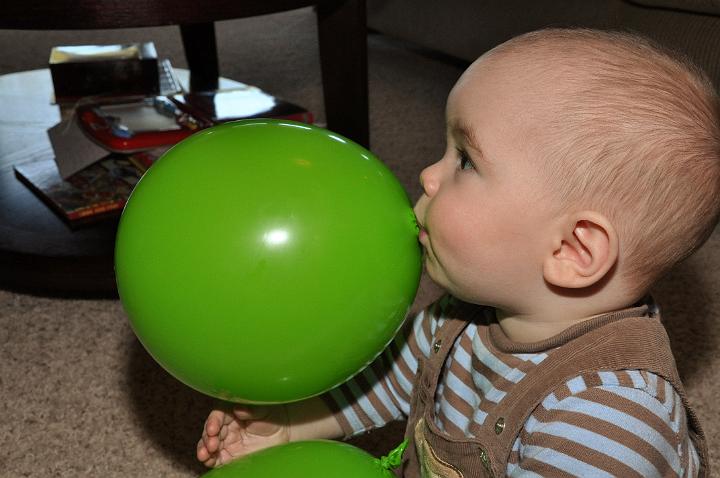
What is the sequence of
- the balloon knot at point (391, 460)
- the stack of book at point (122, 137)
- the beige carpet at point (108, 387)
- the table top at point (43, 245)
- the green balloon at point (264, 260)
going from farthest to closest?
the stack of book at point (122, 137)
the table top at point (43, 245)
the beige carpet at point (108, 387)
the balloon knot at point (391, 460)
the green balloon at point (264, 260)

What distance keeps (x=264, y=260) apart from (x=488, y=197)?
0.20m

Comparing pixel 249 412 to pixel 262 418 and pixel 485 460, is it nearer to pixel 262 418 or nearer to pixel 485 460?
pixel 262 418

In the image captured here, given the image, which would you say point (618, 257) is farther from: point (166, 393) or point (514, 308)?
point (166, 393)

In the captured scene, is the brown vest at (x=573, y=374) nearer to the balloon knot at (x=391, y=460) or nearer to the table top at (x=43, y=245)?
the balloon knot at (x=391, y=460)

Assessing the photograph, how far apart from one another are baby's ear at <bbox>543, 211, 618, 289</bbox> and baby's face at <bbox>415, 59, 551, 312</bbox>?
15 mm

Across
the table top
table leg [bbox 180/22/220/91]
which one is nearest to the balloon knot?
the table top

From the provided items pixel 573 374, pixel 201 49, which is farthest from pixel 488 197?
pixel 201 49

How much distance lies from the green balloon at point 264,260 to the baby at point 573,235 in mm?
80

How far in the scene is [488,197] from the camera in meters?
0.69

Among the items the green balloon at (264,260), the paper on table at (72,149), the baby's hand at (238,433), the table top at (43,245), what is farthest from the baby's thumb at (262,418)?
the paper on table at (72,149)

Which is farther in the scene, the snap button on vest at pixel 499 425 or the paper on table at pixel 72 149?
the paper on table at pixel 72 149

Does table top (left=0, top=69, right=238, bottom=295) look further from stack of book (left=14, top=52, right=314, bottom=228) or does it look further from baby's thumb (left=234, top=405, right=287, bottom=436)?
baby's thumb (left=234, top=405, right=287, bottom=436)

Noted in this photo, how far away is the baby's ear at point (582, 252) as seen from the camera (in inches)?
25.9

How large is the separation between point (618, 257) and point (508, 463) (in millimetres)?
202
